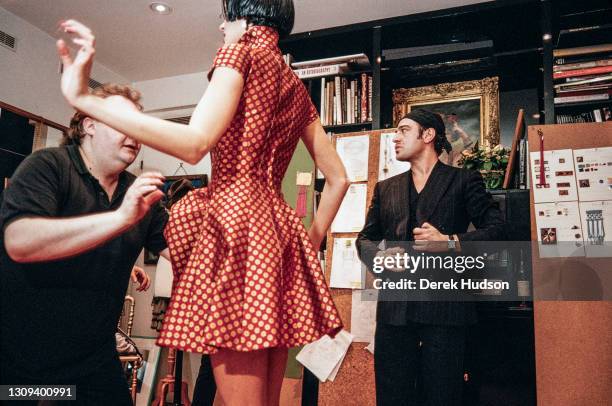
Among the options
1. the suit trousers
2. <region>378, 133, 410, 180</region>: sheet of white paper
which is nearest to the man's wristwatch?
the suit trousers

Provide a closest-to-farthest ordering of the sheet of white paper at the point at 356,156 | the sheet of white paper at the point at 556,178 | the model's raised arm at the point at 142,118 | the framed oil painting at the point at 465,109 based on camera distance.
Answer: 1. the model's raised arm at the point at 142,118
2. the sheet of white paper at the point at 556,178
3. the sheet of white paper at the point at 356,156
4. the framed oil painting at the point at 465,109

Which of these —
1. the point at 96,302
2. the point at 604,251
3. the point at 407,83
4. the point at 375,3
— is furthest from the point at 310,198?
the point at 96,302

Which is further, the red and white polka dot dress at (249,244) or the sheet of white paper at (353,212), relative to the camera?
the sheet of white paper at (353,212)

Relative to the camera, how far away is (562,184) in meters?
2.76

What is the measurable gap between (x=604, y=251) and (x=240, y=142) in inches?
97.1

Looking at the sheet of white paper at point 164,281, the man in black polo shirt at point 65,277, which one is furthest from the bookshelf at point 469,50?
the man in black polo shirt at point 65,277

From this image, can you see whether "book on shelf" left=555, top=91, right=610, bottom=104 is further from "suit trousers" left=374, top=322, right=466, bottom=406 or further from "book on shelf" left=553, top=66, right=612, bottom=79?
"suit trousers" left=374, top=322, right=466, bottom=406

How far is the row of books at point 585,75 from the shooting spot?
9.72ft

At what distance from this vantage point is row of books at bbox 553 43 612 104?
296 cm

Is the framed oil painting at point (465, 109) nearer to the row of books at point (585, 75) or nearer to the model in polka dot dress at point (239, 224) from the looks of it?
the row of books at point (585, 75)

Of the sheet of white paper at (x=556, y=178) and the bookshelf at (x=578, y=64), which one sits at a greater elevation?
the bookshelf at (x=578, y=64)

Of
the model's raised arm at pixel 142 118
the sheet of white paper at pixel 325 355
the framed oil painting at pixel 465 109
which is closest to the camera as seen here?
the model's raised arm at pixel 142 118

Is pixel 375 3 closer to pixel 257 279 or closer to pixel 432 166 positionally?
pixel 432 166

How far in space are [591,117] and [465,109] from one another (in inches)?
31.1
